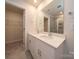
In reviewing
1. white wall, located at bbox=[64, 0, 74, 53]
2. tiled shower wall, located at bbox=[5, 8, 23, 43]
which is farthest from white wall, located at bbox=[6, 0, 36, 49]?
white wall, located at bbox=[64, 0, 74, 53]

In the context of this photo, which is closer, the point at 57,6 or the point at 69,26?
the point at 69,26

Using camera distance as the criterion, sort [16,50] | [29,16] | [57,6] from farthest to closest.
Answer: [29,16] → [16,50] → [57,6]

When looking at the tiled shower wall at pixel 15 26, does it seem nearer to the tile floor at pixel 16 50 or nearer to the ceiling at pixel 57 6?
the tile floor at pixel 16 50

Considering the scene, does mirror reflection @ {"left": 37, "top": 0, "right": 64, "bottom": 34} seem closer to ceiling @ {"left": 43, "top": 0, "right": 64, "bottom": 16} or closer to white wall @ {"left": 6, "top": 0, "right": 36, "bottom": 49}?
ceiling @ {"left": 43, "top": 0, "right": 64, "bottom": 16}

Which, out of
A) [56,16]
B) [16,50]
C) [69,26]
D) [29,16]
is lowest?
[16,50]

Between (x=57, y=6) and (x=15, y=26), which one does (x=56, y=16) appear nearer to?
(x=57, y=6)

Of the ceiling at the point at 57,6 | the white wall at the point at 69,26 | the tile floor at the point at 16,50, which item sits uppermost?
the ceiling at the point at 57,6

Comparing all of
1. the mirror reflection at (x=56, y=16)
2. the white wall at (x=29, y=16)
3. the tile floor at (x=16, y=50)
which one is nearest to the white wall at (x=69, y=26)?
the mirror reflection at (x=56, y=16)

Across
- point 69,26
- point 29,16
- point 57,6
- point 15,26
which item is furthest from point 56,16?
point 15,26
